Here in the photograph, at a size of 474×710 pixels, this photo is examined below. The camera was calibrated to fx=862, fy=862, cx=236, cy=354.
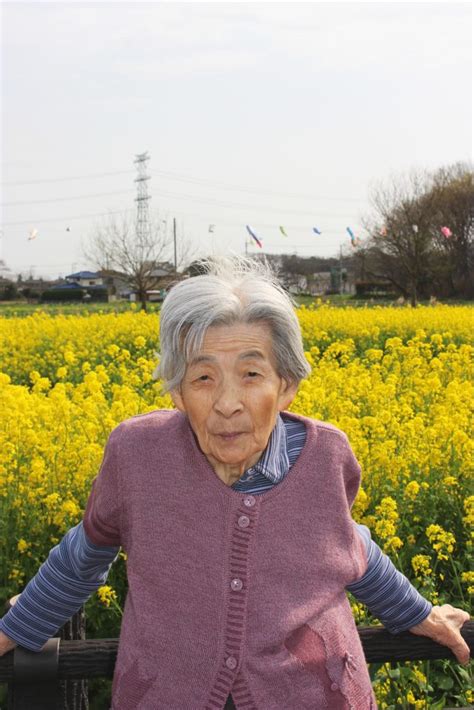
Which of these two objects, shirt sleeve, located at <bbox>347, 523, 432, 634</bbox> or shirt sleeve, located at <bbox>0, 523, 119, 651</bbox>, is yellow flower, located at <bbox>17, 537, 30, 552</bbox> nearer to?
shirt sleeve, located at <bbox>0, 523, 119, 651</bbox>

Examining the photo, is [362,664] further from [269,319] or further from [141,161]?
[141,161]

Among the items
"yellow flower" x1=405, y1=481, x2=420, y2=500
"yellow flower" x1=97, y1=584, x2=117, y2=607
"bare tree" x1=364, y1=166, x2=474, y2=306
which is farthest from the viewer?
"bare tree" x1=364, y1=166, x2=474, y2=306

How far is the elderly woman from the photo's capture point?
4.94ft

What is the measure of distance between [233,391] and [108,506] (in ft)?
1.03

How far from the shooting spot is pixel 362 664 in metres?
1.59

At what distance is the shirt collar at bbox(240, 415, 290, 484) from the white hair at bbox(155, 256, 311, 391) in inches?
4.8

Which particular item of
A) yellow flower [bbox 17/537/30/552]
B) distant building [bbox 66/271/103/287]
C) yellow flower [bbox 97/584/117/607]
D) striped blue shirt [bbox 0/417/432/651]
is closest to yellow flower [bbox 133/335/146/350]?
yellow flower [bbox 17/537/30/552]

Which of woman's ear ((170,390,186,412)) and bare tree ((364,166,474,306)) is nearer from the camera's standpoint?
woman's ear ((170,390,186,412))

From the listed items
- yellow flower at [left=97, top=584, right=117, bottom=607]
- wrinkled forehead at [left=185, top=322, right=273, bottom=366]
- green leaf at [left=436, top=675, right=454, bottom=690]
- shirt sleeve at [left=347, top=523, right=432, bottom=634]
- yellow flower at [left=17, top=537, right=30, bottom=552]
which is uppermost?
wrinkled forehead at [left=185, top=322, right=273, bottom=366]

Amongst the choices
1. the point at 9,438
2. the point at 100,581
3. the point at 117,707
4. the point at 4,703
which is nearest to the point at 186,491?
the point at 100,581

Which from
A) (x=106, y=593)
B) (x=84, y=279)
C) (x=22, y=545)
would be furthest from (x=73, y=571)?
(x=84, y=279)

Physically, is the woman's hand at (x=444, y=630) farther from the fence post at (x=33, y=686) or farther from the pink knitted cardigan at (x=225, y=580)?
the fence post at (x=33, y=686)

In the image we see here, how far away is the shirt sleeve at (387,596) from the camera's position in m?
1.69

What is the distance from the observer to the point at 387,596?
5.55 ft
